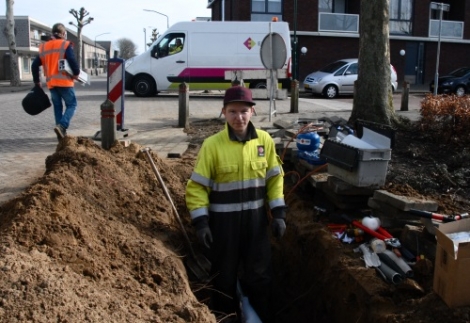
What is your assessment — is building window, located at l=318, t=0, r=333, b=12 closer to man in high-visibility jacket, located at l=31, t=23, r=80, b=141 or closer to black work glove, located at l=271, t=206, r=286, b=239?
man in high-visibility jacket, located at l=31, t=23, r=80, b=141

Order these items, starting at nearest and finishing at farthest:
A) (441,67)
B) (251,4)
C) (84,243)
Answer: (84,243), (251,4), (441,67)

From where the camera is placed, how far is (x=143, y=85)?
2091 centimetres

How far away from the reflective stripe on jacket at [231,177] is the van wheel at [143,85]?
1696cm

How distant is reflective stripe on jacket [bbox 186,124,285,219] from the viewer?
438cm

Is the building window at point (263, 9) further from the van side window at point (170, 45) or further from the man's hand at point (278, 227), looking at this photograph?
the man's hand at point (278, 227)

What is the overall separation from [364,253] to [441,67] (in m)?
35.3

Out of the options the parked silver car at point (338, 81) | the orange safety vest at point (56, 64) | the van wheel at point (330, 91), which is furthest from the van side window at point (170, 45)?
the orange safety vest at point (56, 64)

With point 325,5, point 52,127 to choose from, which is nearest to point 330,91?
point 325,5

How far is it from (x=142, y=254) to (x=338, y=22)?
106ft

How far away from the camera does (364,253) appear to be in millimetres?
4926

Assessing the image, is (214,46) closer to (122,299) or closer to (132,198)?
(132,198)

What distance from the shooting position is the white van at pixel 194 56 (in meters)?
20.9

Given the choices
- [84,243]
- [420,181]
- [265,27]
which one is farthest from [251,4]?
[84,243]

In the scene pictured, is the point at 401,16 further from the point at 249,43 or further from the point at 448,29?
the point at 249,43
